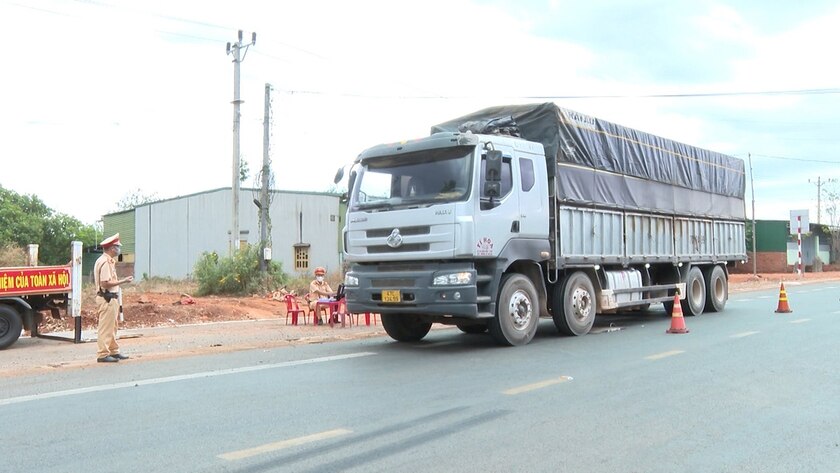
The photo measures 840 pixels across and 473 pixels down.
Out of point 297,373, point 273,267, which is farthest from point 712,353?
point 273,267

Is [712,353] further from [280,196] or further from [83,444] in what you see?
[280,196]

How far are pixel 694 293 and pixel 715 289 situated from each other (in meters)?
1.24

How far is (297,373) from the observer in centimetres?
862

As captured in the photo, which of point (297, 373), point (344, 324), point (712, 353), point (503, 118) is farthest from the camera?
point (344, 324)

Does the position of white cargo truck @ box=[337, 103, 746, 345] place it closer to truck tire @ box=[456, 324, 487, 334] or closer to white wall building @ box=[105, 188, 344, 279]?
truck tire @ box=[456, 324, 487, 334]

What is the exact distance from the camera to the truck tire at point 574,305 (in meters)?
11.9

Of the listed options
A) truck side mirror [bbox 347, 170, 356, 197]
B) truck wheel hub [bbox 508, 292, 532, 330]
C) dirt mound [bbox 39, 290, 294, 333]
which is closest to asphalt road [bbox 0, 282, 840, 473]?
truck wheel hub [bbox 508, 292, 532, 330]

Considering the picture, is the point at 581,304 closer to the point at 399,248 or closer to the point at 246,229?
the point at 399,248

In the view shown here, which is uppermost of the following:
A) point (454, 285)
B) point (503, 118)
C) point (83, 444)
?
point (503, 118)

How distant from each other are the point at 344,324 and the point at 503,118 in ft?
19.2

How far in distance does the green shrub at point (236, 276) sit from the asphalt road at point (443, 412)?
13.2 meters

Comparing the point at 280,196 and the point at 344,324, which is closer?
the point at 344,324

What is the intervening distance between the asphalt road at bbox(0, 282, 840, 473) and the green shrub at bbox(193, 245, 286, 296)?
13.2 meters

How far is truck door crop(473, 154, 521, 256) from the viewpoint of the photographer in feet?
32.8
